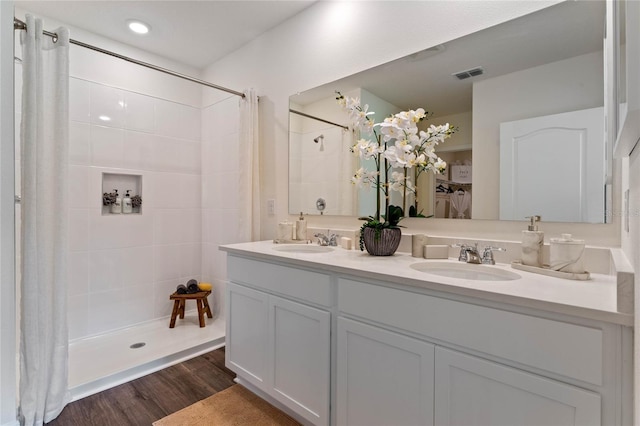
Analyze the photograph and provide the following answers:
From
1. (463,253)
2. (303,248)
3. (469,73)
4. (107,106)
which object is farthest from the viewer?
(107,106)

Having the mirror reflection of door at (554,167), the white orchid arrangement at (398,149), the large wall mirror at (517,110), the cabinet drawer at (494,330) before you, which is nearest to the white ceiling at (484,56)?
the large wall mirror at (517,110)

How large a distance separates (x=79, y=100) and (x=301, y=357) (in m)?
2.50

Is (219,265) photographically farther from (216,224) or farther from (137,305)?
(137,305)

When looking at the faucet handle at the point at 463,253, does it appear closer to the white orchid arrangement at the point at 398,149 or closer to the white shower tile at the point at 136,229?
the white orchid arrangement at the point at 398,149

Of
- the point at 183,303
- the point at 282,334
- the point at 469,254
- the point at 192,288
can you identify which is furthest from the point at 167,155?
the point at 469,254

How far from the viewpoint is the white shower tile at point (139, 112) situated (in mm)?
2635

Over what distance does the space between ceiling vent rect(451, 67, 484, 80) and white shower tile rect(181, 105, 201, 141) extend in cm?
243

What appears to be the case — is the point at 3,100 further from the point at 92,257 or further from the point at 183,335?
the point at 183,335

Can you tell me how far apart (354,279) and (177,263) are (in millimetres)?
2261

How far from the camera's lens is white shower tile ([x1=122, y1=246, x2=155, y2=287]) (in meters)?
2.66

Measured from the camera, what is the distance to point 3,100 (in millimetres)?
1444

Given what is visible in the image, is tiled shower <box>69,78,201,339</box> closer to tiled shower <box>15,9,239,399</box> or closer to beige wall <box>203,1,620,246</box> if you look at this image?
tiled shower <box>15,9,239,399</box>

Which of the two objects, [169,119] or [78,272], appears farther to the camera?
[169,119]

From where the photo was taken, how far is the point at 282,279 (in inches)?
61.5
